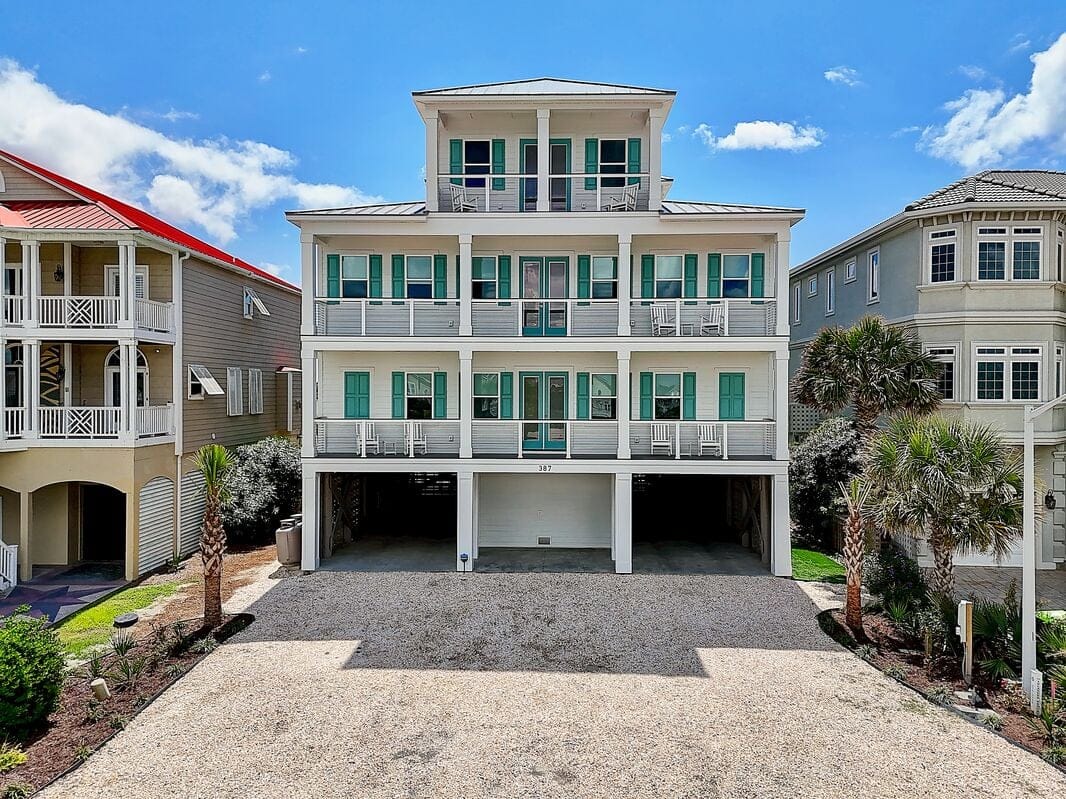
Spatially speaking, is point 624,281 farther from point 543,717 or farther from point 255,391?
point 255,391

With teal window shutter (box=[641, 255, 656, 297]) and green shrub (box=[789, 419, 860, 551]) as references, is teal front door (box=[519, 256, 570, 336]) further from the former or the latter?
green shrub (box=[789, 419, 860, 551])

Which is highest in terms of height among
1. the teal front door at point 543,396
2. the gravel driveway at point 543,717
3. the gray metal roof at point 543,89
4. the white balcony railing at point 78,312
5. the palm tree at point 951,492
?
the gray metal roof at point 543,89

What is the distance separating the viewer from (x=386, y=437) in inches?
643

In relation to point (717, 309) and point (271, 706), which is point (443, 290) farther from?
point (271, 706)

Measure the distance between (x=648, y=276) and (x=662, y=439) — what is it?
4713mm

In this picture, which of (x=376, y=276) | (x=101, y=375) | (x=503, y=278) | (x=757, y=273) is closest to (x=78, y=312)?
(x=101, y=375)

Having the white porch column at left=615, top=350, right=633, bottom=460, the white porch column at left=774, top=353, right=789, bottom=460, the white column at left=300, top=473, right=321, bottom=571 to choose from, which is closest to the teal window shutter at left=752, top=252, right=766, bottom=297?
the white porch column at left=774, top=353, right=789, bottom=460

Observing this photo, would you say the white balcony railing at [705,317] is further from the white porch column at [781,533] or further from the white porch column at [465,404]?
the white porch column at [465,404]

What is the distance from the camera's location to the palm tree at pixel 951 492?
10.8 metres

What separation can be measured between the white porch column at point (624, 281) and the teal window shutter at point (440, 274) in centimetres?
499

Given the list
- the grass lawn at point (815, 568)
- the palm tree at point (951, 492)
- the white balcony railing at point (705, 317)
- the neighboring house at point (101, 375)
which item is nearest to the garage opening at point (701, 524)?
the grass lawn at point (815, 568)

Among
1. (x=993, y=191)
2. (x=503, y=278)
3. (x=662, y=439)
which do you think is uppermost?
(x=993, y=191)

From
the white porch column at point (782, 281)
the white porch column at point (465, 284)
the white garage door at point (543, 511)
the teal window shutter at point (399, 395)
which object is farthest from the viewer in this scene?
the white garage door at point (543, 511)

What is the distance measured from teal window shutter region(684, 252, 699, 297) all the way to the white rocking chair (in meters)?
3.93
